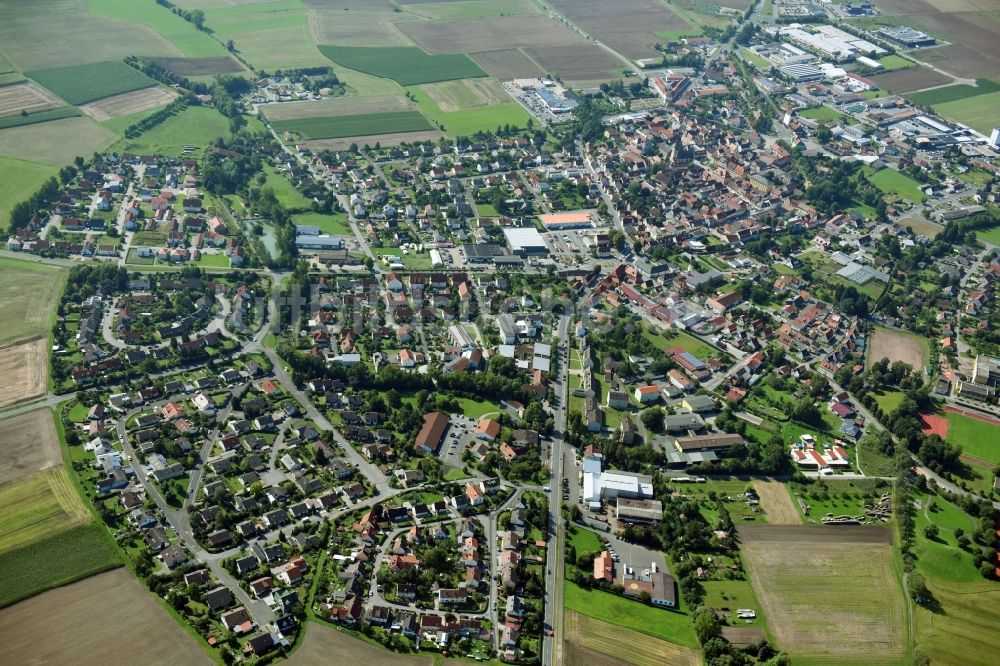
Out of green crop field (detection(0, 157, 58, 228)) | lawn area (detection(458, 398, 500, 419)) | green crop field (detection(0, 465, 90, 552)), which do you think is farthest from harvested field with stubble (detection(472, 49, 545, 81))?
green crop field (detection(0, 465, 90, 552))

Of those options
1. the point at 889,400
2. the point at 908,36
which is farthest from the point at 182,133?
the point at 908,36

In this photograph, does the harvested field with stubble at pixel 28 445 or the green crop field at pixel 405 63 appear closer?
the harvested field with stubble at pixel 28 445

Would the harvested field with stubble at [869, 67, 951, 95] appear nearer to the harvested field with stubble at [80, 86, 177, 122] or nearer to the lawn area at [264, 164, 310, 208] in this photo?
the lawn area at [264, 164, 310, 208]

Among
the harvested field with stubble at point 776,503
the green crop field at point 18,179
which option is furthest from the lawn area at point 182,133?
the harvested field with stubble at point 776,503

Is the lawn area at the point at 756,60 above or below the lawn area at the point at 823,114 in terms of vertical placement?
above

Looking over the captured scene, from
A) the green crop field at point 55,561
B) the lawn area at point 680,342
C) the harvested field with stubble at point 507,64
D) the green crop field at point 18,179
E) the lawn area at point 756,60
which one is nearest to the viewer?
the green crop field at point 55,561

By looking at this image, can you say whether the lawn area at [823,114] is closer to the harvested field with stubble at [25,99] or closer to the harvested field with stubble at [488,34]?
the harvested field with stubble at [488,34]

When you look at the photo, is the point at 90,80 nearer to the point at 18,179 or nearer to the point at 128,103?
the point at 128,103
